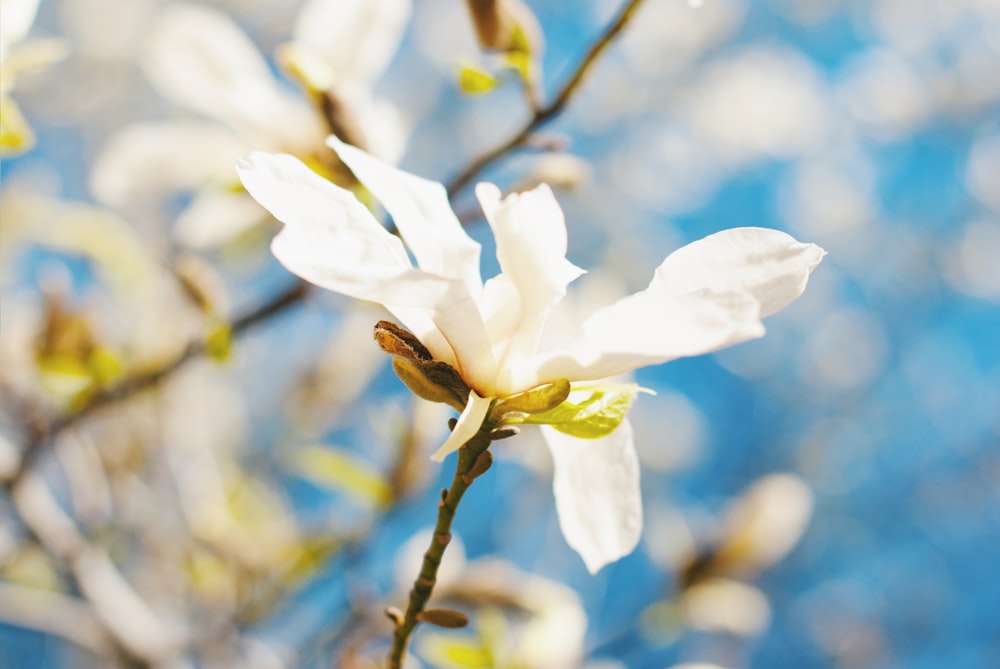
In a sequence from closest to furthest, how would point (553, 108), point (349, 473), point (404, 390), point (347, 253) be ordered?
point (347, 253)
point (553, 108)
point (349, 473)
point (404, 390)

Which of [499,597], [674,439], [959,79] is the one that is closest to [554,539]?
[674,439]

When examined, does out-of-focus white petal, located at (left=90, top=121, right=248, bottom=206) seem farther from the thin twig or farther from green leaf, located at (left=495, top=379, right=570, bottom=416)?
green leaf, located at (left=495, top=379, right=570, bottom=416)

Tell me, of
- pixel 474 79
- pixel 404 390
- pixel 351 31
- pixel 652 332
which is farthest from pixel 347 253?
pixel 404 390

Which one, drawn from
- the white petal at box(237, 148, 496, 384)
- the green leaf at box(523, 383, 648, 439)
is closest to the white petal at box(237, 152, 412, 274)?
the white petal at box(237, 148, 496, 384)

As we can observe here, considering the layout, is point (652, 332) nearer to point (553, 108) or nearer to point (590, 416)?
point (590, 416)

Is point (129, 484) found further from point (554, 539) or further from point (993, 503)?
point (993, 503)

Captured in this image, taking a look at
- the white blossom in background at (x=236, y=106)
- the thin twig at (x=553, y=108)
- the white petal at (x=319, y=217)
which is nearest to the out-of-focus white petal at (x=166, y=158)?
the white blossom in background at (x=236, y=106)

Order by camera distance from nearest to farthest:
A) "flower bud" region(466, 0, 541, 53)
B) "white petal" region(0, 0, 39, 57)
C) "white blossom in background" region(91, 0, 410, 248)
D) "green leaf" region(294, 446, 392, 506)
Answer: "white petal" region(0, 0, 39, 57) < "flower bud" region(466, 0, 541, 53) < "white blossom in background" region(91, 0, 410, 248) < "green leaf" region(294, 446, 392, 506)
